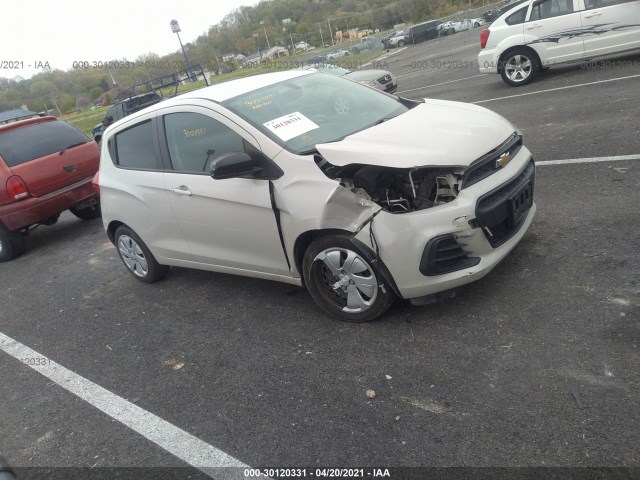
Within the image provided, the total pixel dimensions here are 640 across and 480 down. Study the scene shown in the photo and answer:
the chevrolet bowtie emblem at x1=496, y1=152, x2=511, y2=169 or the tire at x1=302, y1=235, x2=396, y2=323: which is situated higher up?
the chevrolet bowtie emblem at x1=496, y1=152, x2=511, y2=169

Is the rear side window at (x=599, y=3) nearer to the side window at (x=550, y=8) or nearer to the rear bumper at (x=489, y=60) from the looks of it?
the side window at (x=550, y=8)

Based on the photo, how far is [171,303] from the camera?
4.64 m

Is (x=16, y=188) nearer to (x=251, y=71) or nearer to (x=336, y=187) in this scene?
(x=336, y=187)

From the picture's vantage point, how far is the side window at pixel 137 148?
441 centimetres

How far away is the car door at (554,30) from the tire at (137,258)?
8.43 meters

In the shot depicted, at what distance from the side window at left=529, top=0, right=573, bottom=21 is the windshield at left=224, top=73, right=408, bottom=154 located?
6.99 metres

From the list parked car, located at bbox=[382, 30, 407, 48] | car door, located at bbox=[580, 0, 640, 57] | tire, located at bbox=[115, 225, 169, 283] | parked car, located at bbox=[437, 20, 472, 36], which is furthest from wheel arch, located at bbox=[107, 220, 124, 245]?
parked car, located at bbox=[437, 20, 472, 36]

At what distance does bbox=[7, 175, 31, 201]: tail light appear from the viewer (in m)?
6.54

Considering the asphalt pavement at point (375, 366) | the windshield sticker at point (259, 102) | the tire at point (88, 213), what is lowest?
the asphalt pavement at point (375, 366)

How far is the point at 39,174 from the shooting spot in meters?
6.72

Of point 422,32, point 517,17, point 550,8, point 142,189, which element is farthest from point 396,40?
point 142,189

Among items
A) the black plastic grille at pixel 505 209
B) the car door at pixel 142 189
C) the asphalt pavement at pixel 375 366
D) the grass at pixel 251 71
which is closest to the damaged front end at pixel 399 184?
the black plastic grille at pixel 505 209

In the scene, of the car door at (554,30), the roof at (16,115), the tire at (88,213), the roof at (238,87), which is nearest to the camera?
the roof at (238,87)

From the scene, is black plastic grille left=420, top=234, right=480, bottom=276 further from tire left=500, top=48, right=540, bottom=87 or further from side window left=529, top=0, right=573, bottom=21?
side window left=529, top=0, right=573, bottom=21
